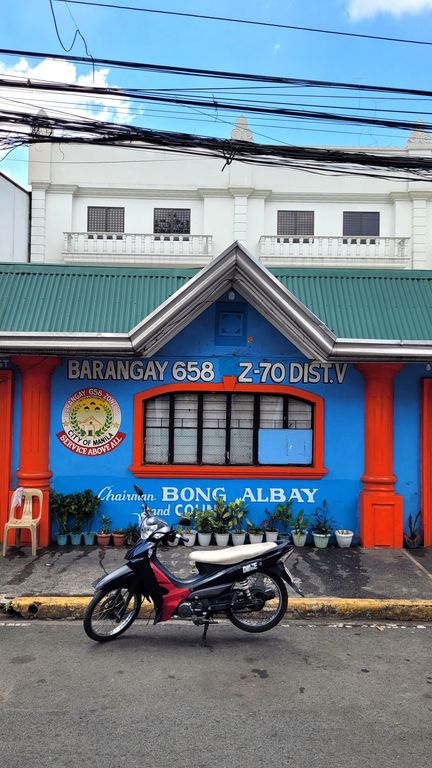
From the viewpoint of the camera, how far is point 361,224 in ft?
90.7

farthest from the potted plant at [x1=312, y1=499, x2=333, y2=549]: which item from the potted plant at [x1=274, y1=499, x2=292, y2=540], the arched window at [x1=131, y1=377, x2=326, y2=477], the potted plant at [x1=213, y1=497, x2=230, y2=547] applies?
the potted plant at [x1=213, y1=497, x2=230, y2=547]

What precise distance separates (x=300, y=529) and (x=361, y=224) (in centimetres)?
2165

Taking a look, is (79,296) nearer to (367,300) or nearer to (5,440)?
(5,440)

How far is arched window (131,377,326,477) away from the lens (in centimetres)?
925

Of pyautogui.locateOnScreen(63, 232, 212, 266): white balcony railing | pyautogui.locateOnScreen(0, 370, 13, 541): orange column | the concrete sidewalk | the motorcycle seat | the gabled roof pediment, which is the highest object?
pyautogui.locateOnScreen(63, 232, 212, 266): white balcony railing

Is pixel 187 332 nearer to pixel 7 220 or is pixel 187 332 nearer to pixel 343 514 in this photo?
pixel 343 514

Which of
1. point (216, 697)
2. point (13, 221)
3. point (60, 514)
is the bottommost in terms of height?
point (216, 697)

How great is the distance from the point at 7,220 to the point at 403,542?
859 inches

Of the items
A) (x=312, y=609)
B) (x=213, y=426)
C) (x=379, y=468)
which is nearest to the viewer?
(x=312, y=609)

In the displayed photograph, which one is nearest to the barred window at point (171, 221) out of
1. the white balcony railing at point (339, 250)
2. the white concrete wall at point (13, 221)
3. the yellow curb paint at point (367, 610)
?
the white balcony railing at point (339, 250)

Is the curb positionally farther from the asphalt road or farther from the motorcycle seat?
the motorcycle seat

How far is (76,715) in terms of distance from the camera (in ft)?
13.7

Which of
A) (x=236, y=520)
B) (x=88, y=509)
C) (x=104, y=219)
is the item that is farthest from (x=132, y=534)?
(x=104, y=219)

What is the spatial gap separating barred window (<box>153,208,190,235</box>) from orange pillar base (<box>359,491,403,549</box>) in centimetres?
2075
